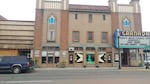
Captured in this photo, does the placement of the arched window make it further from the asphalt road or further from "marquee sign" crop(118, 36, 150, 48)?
the asphalt road

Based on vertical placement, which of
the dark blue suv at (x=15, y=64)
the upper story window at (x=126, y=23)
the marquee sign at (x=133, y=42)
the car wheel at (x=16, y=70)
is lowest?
the car wheel at (x=16, y=70)

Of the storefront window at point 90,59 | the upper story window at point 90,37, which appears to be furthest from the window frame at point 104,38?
the storefront window at point 90,59

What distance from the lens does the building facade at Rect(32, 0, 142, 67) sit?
103ft

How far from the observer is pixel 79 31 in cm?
3228

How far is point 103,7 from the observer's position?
3416 centimetres

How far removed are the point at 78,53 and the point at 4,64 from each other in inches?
541

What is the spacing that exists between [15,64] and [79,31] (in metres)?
14.1

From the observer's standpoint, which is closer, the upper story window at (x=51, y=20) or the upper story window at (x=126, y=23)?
the upper story window at (x=51, y=20)

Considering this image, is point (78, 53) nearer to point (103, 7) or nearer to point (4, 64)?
point (103, 7)

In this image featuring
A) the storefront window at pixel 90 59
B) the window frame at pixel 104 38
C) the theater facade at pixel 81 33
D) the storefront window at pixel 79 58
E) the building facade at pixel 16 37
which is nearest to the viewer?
Answer: the building facade at pixel 16 37

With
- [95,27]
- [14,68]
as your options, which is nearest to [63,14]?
[95,27]

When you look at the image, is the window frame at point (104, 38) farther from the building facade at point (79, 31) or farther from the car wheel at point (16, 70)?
the car wheel at point (16, 70)

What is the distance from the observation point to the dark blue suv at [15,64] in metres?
20.5

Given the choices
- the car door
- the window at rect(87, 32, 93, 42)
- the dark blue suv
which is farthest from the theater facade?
the car door
